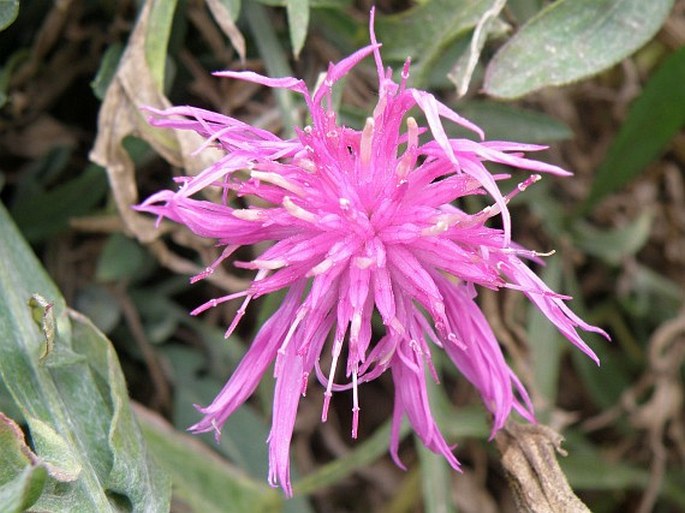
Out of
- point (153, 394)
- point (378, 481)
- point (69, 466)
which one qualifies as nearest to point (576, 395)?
point (378, 481)

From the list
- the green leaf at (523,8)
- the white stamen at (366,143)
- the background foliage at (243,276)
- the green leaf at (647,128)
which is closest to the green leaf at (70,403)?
the background foliage at (243,276)

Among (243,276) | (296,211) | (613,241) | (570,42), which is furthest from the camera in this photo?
(613,241)

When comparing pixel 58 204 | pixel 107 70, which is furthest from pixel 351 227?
pixel 58 204

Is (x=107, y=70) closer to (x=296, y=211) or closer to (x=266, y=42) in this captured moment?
(x=266, y=42)

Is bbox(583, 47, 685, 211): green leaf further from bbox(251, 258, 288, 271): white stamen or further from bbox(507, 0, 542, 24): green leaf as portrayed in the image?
bbox(251, 258, 288, 271): white stamen

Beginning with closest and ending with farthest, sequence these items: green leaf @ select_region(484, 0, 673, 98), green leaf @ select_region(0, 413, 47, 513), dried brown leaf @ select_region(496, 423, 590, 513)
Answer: green leaf @ select_region(0, 413, 47, 513), dried brown leaf @ select_region(496, 423, 590, 513), green leaf @ select_region(484, 0, 673, 98)

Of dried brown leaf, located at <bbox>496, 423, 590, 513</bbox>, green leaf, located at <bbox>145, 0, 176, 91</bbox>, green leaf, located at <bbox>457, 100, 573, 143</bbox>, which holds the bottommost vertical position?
dried brown leaf, located at <bbox>496, 423, 590, 513</bbox>

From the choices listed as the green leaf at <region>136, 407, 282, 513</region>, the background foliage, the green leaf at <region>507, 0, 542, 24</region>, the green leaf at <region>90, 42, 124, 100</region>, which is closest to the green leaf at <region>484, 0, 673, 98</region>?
the background foliage

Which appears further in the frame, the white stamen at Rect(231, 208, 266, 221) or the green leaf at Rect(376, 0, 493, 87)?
the green leaf at Rect(376, 0, 493, 87)

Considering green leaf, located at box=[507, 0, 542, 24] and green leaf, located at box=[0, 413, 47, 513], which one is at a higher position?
green leaf, located at box=[0, 413, 47, 513]
